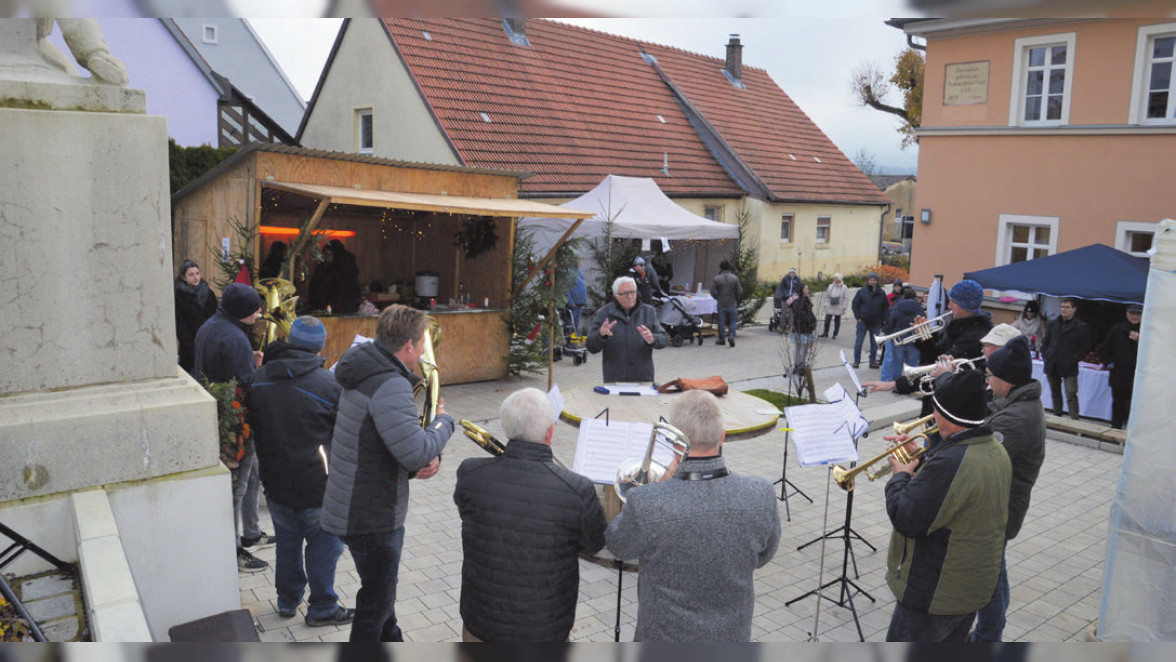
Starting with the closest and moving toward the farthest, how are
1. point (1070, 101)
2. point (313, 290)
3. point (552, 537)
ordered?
1. point (552, 537)
2. point (313, 290)
3. point (1070, 101)

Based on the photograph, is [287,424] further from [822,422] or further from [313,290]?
[313,290]

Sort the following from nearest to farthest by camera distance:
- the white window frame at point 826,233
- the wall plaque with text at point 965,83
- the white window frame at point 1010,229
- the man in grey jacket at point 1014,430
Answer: the man in grey jacket at point 1014,430 → the white window frame at point 1010,229 → the wall plaque with text at point 965,83 → the white window frame at point 826,233

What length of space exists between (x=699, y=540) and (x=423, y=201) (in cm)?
798

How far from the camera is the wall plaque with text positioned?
15398mm

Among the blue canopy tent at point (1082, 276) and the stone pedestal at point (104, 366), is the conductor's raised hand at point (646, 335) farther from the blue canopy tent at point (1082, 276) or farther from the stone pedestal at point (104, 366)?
the blue canopy tent at point (1082, 276)

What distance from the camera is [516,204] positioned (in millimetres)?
11266

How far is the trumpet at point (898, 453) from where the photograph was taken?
3836 mm

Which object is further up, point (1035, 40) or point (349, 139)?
point (1035, 40)

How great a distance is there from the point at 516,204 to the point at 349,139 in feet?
34.6

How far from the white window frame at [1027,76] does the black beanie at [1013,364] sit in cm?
1200

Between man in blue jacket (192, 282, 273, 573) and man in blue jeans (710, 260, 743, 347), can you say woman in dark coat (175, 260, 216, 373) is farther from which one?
man in blue jeans (710, 260, 743, 347)

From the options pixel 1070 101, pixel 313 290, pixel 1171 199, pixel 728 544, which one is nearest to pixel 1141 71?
pixel 1070 101

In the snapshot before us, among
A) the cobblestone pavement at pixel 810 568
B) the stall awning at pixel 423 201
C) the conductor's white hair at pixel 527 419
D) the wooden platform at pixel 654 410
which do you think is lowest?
the cobblestone pavement at pixel 810 568

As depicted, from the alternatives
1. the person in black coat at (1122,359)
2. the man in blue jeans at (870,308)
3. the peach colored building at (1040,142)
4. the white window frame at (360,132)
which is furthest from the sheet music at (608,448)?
the white window frame at (360,132)
